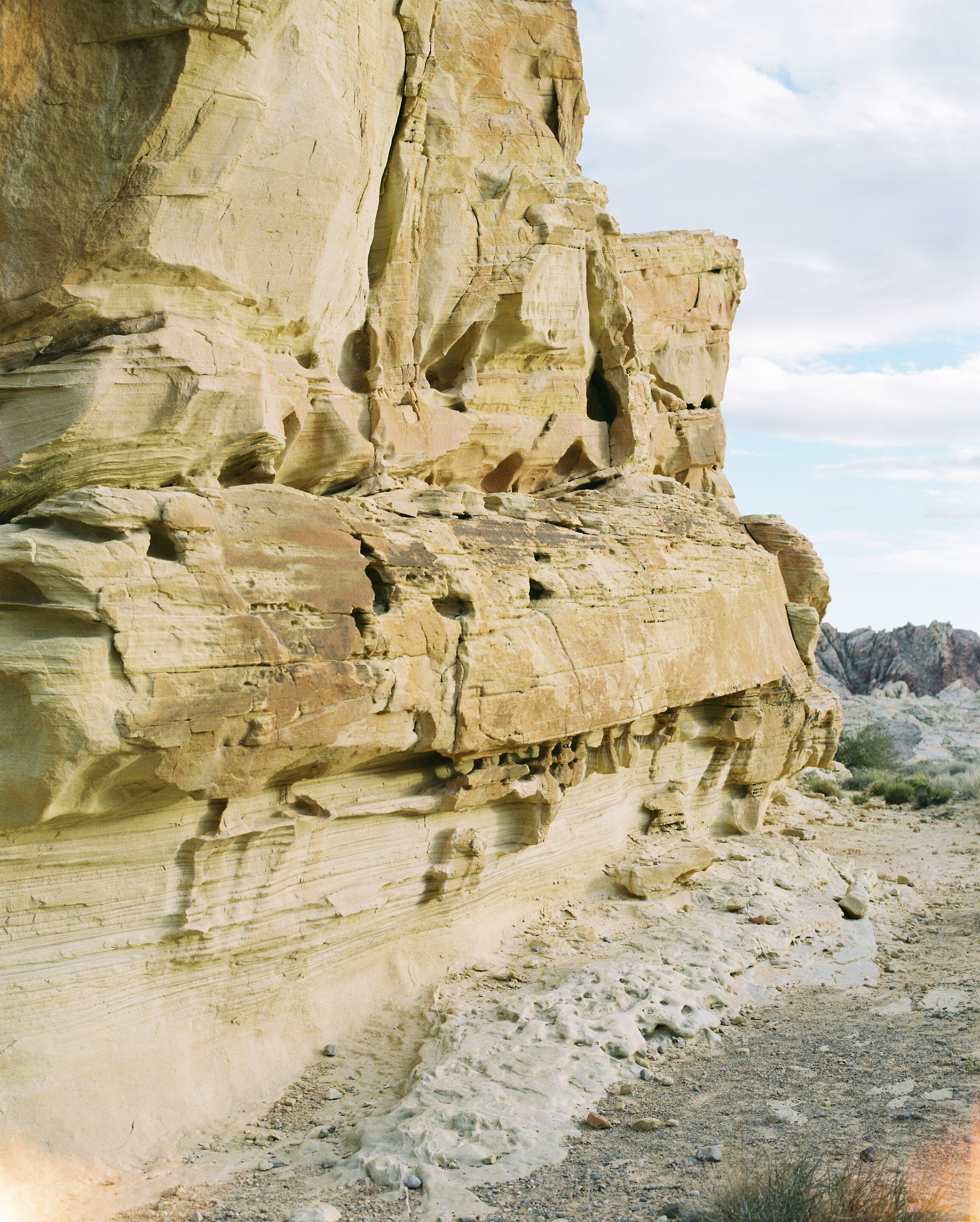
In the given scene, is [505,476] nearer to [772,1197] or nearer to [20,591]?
[20,591]

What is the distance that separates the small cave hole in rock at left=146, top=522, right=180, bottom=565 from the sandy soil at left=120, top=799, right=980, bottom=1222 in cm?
357

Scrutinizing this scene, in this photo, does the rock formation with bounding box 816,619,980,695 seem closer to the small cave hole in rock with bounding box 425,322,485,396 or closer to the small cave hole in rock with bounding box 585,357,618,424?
the small cave hole in rock with bounding box 585,357,618,424

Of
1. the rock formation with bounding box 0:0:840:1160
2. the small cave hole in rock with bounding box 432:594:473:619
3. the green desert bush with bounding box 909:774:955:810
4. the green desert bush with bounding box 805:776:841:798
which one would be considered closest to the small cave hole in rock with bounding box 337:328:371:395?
the rock formation with bounding box 0:0:840:1160

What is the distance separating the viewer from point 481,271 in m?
10.9

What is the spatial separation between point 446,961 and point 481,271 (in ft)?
23.3

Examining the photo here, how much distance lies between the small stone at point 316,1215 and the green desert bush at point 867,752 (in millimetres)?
20373

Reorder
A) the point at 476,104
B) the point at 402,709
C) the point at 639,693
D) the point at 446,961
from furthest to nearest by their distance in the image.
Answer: the point at 476,104, the point at 639,693, the point at 446,961, the point at 402,709

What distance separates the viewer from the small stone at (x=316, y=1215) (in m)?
5.12

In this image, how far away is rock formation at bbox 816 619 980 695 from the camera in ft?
137

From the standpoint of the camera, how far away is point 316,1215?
5.15 m

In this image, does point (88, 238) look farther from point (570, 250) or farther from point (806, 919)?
point (806, 919)

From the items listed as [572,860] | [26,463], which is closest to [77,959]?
[26,463]

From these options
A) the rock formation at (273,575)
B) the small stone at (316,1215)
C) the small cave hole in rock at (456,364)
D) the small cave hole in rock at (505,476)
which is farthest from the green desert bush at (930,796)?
the small stone at (316,1215)

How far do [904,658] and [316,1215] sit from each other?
4216cm
